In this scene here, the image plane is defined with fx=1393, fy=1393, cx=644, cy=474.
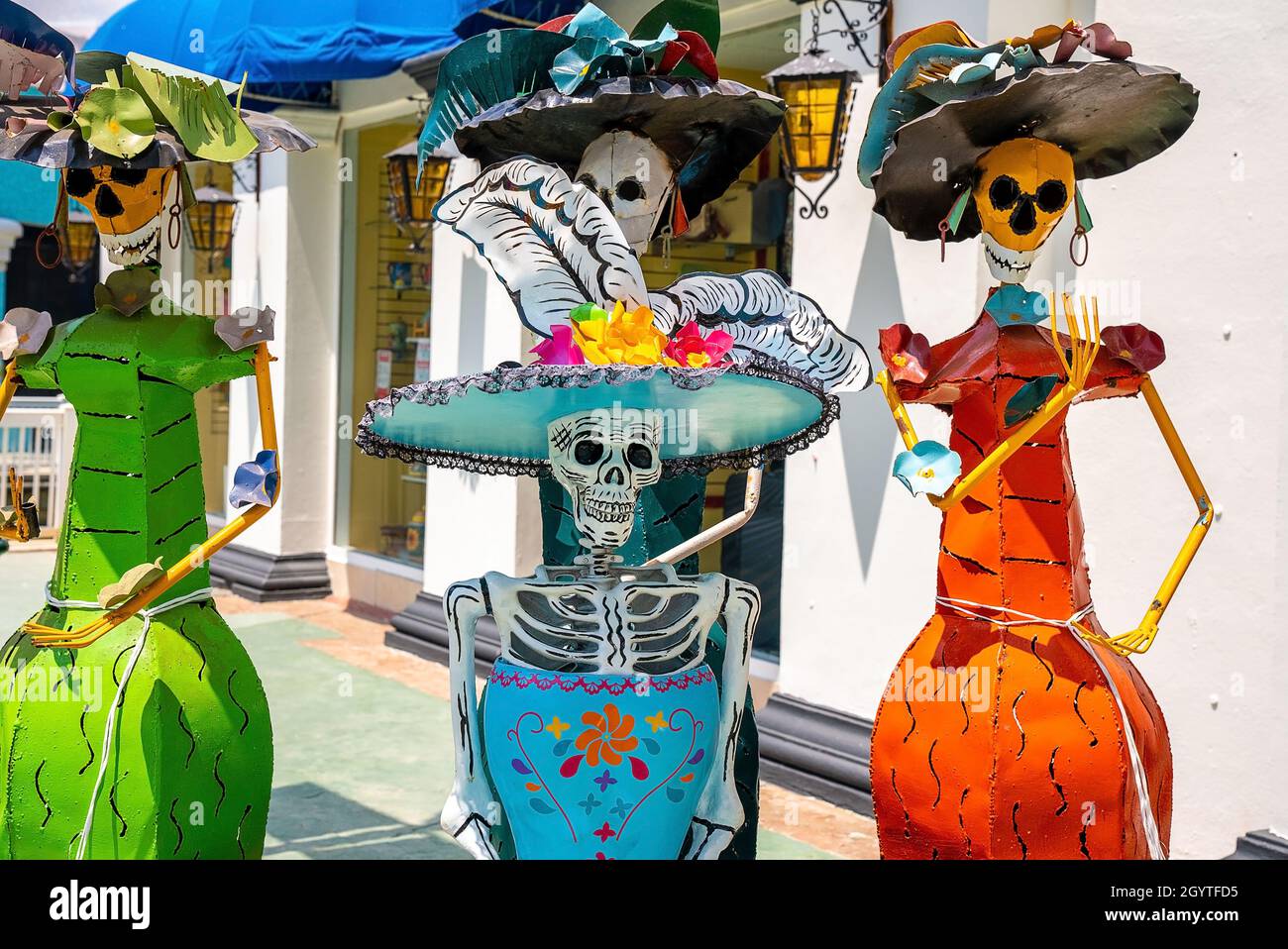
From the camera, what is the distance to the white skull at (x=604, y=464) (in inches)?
112

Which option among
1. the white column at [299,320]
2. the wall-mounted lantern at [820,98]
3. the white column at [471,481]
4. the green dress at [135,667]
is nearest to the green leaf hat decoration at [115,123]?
the green dress at [135,667]

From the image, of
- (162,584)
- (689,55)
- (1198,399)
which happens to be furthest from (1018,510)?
(162,584)

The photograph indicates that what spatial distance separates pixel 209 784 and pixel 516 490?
13.1 ft

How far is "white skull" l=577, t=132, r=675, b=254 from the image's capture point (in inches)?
136

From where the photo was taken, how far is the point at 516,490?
7.36m

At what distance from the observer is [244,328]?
11.2 ft

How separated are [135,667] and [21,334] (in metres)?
0.89

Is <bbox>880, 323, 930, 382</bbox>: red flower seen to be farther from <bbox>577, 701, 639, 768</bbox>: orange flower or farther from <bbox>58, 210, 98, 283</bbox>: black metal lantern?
<bbox>58, 210, 98, 283</bbox>: black metal lantern

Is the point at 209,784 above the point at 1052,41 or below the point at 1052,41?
below

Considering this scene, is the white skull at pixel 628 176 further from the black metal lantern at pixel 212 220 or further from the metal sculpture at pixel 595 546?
the black metal lantern at pixel 212 220

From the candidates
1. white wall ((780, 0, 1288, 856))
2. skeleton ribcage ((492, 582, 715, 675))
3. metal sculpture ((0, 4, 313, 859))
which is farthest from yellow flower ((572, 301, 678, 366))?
white wall ((780, 0, 1288, 856))

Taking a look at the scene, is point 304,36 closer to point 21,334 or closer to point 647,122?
point 21,334
